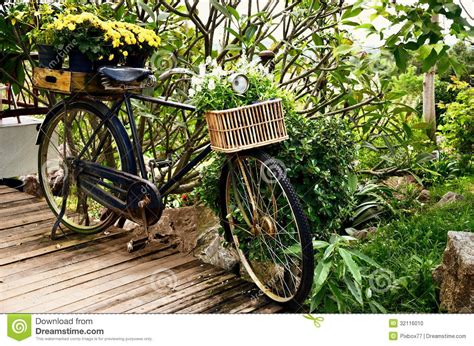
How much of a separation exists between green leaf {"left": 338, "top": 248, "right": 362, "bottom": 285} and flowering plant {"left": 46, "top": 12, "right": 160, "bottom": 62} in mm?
1069

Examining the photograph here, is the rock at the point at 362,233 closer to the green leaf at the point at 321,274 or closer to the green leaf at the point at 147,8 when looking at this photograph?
the green leaf at the point at 321,274

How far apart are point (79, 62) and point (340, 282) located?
1241 millimetres

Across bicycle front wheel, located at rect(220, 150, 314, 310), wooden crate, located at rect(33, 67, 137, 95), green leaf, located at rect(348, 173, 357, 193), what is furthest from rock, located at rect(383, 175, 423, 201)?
wooden crate, located at rect(33, 67, 137, 95)

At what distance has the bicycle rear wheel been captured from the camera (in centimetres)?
257

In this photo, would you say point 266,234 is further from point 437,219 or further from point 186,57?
point 186,57

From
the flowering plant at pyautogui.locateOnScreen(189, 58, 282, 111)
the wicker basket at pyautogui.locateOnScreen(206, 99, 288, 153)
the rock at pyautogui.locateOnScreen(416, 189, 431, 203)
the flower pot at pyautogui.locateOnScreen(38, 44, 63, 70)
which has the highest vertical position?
the flower pot at pyautogui.locateOnScreen(38, 44, 63, 70)

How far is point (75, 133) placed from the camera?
108 inches

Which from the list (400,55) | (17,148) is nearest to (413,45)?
(400,55)

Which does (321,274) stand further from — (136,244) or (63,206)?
(63,206)

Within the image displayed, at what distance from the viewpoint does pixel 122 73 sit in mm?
2307

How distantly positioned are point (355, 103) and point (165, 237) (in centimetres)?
102

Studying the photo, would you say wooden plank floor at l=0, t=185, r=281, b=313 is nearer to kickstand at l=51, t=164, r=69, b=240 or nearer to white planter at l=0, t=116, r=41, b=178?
kickstand at l=51, t=164, r=69, b=240
